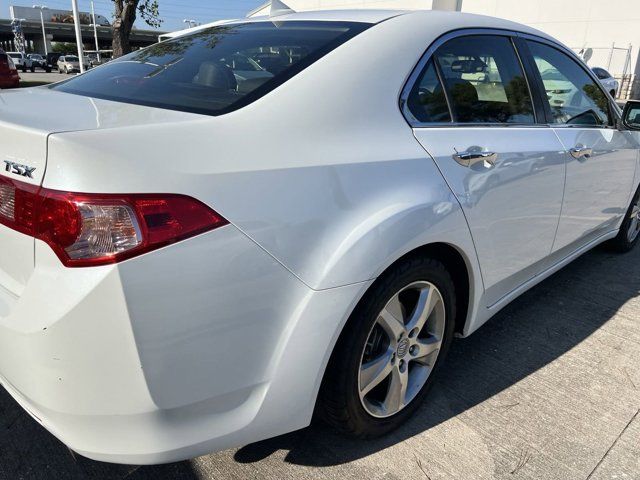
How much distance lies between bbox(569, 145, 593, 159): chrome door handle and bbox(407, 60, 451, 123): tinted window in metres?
1.03

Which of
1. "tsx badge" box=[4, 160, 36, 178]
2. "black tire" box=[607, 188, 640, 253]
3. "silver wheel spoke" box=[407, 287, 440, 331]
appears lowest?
"black tire" box=[607, 188, 640, 253]

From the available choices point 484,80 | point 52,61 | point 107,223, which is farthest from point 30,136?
point 52,61

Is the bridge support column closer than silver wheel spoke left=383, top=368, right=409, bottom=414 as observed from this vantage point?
No

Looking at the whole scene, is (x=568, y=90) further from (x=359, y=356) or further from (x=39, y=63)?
(x=39, y=63)

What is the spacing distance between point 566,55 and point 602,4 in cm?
2427

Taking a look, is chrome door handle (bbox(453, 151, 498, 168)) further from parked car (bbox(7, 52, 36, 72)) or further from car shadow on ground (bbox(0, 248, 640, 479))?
parked car (bbox(7, 52, 36, 72))

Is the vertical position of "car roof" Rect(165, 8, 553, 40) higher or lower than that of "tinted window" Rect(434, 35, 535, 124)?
higher

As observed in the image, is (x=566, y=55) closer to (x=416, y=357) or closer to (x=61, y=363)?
(x=416, y=357)

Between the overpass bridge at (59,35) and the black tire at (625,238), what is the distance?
77.6m

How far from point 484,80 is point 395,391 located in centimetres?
147

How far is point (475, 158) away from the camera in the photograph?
7.13 feet

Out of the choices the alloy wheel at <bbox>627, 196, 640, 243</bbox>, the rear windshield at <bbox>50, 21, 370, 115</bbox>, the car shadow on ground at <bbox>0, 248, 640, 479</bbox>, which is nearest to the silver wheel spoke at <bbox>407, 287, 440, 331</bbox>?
the car shadow on ground at <bbox>0, 248, 640, 479</bbox>

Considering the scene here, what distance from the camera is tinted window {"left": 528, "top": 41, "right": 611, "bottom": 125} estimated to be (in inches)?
114

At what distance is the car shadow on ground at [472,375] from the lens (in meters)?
2.05
